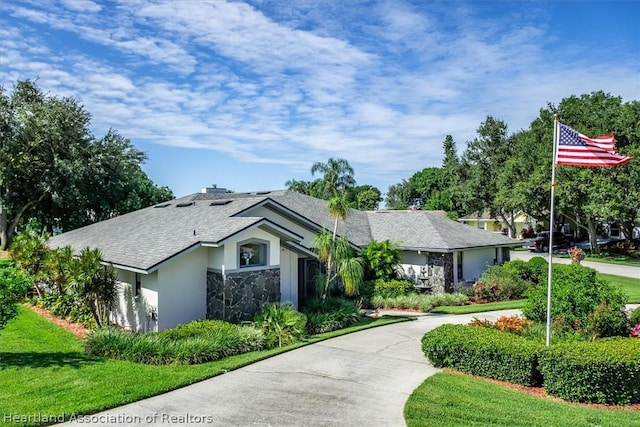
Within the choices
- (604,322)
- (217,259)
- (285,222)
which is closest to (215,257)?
(217,259)

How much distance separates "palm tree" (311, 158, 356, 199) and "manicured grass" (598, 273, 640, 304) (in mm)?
31831

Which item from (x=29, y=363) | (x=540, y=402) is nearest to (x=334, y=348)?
(x=540, y=402)

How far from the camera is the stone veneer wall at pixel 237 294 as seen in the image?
1491 centimetres

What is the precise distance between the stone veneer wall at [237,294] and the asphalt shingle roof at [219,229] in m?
1.57

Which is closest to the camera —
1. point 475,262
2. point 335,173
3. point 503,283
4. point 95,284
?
point 95,284

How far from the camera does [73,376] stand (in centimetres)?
1014

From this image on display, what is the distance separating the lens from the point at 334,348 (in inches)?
528

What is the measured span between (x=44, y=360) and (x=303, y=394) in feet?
23.0

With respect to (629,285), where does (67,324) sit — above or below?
above

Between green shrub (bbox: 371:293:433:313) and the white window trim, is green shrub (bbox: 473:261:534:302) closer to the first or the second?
green shrub (bbox: 371:293:433:313)

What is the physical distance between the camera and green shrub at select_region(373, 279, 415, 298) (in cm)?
2138

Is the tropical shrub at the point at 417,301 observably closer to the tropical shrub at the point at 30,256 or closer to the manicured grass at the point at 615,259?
the tropical shrub at the point at 30,256

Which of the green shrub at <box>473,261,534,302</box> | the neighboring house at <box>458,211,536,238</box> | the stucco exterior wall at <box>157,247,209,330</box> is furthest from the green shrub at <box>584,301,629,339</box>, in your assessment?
the neighboring house at <box>458,211,536,238</box>

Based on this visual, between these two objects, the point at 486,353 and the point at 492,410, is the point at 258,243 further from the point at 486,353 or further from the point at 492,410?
the point at 492,410
